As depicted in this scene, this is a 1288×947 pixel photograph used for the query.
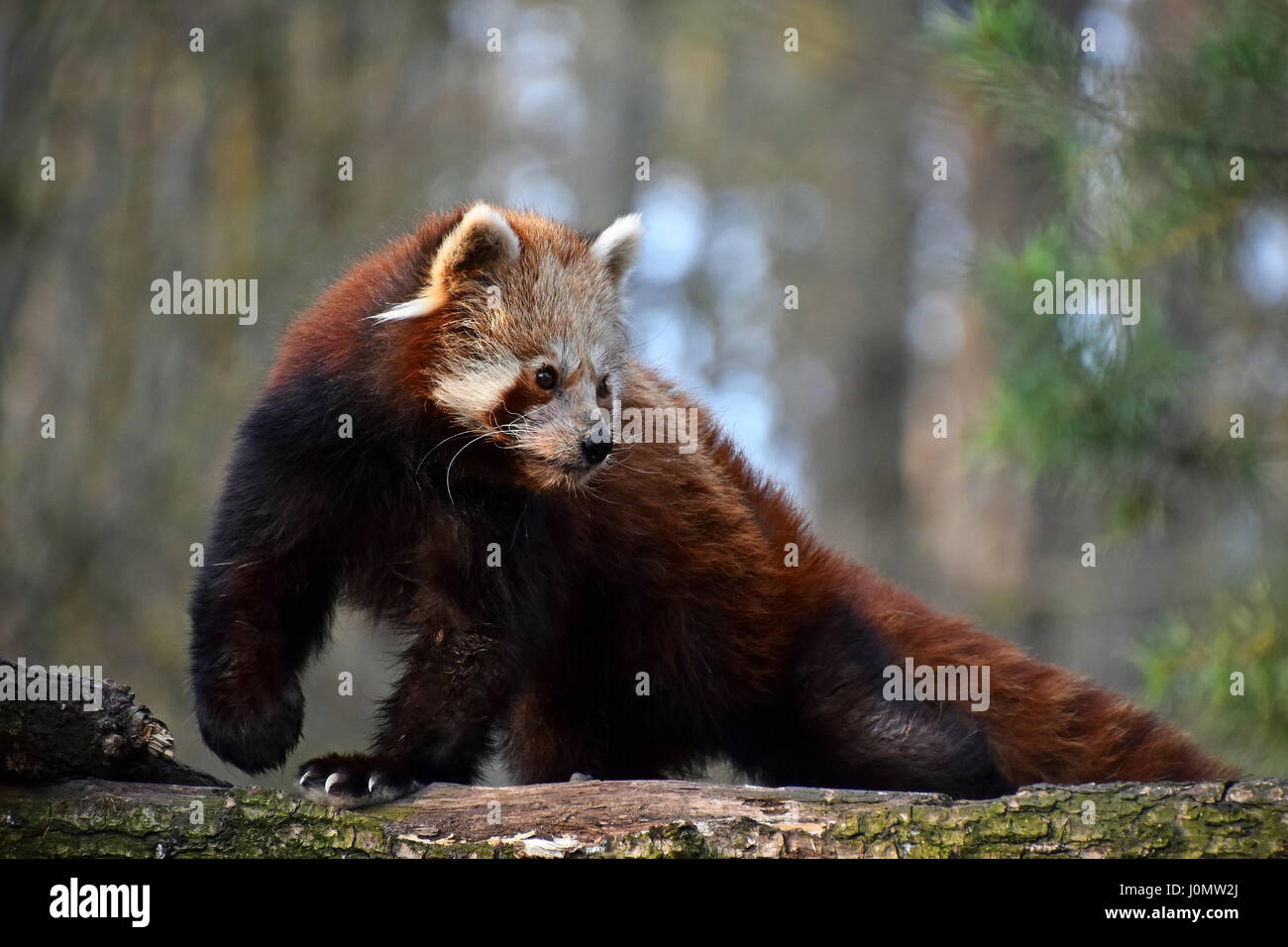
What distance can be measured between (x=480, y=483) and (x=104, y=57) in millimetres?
8308

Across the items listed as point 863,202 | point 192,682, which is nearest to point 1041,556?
point 863,202

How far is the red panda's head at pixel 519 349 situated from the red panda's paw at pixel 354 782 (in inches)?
54.0

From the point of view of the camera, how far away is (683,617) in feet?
19.8

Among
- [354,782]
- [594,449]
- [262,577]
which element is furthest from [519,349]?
[354,782]

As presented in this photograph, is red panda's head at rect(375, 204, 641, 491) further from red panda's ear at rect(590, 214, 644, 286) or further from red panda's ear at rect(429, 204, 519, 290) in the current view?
red panda's ear at rect(590, 214, 644, 286)

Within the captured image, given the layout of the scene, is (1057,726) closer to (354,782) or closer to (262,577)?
(354,782)

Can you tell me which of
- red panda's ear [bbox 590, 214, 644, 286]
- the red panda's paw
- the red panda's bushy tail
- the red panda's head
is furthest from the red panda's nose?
the red panda's bushy tail

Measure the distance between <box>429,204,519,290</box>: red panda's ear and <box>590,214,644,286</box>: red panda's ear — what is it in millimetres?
725

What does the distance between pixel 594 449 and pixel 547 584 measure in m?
0.63

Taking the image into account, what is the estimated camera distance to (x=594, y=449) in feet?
17.6

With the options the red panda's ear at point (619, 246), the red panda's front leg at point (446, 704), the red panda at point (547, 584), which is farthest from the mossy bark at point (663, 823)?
the red panda's ear at point (619, 246)

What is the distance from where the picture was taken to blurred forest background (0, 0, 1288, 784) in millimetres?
6707

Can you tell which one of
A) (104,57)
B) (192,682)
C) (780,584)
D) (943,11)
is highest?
(104,57)
